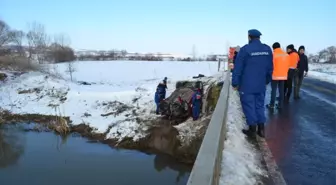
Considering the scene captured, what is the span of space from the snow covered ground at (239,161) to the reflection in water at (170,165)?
17.3ft

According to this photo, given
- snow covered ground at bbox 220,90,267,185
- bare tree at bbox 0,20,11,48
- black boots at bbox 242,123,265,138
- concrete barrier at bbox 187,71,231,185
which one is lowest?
snow covered ground at bbox 220,90,267,185

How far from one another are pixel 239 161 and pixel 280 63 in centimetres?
531

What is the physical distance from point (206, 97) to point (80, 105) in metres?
10.2

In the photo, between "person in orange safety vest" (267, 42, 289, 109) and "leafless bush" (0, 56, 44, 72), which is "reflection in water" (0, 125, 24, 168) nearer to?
"person in orange safety vest" (267, 42, 289, 109)

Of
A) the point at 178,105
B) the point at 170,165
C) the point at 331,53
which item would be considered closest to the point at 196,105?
Result: the point at 178,105

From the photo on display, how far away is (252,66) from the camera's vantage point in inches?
210

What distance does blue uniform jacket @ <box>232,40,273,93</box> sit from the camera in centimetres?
529

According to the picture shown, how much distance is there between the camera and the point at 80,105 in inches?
811

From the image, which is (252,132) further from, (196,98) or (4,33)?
(4,33)

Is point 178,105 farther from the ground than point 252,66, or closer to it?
closer to it

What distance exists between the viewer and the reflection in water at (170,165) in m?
10.9

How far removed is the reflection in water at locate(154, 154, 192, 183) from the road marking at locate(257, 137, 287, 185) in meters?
5.66

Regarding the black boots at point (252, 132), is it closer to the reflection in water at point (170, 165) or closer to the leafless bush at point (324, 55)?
the reflection in water at point (170, 165)

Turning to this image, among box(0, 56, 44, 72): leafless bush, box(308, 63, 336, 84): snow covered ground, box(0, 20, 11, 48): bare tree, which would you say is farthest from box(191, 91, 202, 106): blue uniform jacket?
box(0, 20, 11, 48): bare tree
